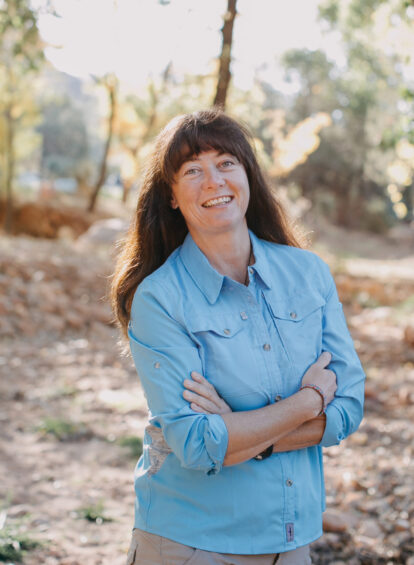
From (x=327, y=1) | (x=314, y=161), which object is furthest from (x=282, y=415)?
(x=314, y=161)

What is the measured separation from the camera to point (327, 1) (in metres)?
9.29

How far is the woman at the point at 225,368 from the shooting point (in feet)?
5.55

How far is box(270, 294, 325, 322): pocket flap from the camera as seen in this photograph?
1.89 m

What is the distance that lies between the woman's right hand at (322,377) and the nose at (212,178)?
0.63 m

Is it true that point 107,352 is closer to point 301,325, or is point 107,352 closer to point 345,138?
point 301,325

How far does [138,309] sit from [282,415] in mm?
520

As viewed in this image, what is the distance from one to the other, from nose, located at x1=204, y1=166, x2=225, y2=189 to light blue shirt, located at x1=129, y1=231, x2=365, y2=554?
0.21 m

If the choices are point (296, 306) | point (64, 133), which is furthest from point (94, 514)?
point (64, 133)

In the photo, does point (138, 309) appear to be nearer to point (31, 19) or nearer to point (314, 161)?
point (31, 19)

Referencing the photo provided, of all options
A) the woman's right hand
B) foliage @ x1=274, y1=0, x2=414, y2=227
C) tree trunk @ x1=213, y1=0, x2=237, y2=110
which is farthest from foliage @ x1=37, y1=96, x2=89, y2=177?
the woman's right hand

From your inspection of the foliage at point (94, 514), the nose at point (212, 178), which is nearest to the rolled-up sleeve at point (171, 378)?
the nose at point (212, 178)

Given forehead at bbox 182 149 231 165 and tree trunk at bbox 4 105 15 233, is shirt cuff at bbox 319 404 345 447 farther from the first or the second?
tree trunk at bbox 4 105 15 233

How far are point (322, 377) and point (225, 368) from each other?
308 mm

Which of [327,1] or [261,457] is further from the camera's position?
[327,1]
